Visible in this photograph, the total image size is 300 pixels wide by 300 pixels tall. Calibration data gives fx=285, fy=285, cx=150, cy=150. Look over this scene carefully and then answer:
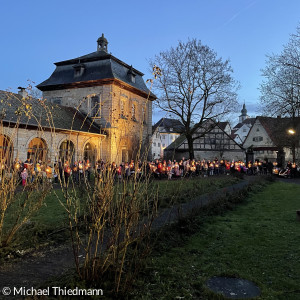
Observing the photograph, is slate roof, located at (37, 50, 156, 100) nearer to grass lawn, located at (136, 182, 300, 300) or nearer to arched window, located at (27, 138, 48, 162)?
arched window, located at (27, 138, 48, 162)

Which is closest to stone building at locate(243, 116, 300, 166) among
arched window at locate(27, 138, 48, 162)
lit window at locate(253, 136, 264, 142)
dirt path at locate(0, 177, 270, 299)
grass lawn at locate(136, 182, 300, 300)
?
lit window at locate(253, 136, 264, 142)

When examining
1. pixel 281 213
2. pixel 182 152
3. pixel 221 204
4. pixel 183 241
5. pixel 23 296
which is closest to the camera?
pixel 23 296

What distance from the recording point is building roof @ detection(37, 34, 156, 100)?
2881cm

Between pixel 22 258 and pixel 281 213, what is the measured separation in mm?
8289

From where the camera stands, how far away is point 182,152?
44969 mm

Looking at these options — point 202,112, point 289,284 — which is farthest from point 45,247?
point 202,112

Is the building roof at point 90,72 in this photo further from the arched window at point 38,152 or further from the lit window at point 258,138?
the lit window at point 258,138

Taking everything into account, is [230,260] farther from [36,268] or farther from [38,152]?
[38,152]

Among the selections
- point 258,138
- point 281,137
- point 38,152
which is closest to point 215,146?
point 281,137

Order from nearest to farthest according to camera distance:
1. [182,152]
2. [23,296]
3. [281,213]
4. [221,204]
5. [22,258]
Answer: [23,296], [22,258], [281,213], [221,204], [182,152]

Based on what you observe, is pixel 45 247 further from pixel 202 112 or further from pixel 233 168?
pixel 202 112

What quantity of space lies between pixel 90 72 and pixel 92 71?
0.79 feet

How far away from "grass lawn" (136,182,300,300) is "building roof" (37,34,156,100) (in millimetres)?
22487

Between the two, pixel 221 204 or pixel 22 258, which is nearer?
pixel 22 258
